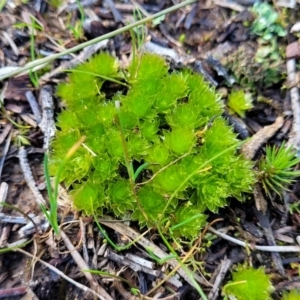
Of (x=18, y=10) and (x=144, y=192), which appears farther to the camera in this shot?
(x=18, y=10)

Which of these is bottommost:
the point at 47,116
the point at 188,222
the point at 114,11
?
the point at 188,222

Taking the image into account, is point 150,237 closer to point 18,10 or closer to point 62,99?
point 62,99

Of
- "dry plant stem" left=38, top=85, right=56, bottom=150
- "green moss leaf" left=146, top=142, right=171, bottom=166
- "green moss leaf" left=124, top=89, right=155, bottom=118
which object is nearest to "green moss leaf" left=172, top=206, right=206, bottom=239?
"green moss leaf" left=146, top=142, right=171, bottom=166

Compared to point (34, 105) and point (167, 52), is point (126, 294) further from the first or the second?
point (167, 52)

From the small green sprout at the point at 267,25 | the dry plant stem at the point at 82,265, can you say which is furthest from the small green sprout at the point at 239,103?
the dry plant stem at the point at 82,265

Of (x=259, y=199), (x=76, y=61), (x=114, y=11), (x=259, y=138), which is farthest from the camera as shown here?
(x=114, y=11)

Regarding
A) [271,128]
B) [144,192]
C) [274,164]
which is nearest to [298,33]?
[271,128]

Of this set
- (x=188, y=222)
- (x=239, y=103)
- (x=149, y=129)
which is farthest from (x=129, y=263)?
(x=239, y=103)
